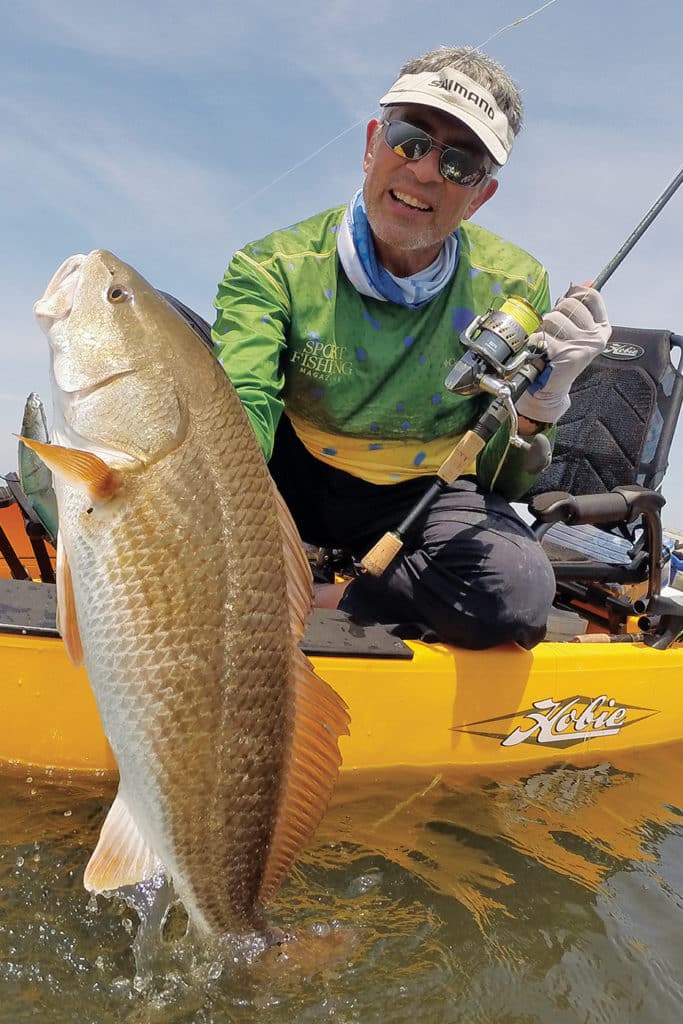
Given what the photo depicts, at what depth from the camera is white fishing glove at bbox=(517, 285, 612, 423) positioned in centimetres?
311

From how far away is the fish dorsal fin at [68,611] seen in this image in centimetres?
166

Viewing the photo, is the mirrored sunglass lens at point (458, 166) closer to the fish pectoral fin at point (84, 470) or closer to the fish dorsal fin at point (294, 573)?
the fish dorsal fin at point (294, 573)

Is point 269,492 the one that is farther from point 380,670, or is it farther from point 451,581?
point 451,581

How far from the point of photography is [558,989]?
6.78 ft

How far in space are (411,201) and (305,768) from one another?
211 cm

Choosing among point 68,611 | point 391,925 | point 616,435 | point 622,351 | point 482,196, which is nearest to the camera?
point 68,611

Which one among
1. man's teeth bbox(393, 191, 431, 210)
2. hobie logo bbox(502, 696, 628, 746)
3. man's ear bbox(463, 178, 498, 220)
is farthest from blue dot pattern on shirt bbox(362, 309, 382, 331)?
hobie logo bbox(502, 696, 628, 746)

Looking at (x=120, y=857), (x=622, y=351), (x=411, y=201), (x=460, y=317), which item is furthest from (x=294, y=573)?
(x=622, y=351)

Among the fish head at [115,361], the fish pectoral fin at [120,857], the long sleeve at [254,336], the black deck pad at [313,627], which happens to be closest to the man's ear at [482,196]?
the long sleeve at [254,336]

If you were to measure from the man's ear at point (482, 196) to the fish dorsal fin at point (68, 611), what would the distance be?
224 cm

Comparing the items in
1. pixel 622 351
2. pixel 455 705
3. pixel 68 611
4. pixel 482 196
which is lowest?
pixel 455 705

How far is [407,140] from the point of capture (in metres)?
2.87

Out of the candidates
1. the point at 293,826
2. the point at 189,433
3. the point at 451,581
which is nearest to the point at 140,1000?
the point at 293,826

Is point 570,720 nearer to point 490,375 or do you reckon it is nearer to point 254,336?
point 490,375
